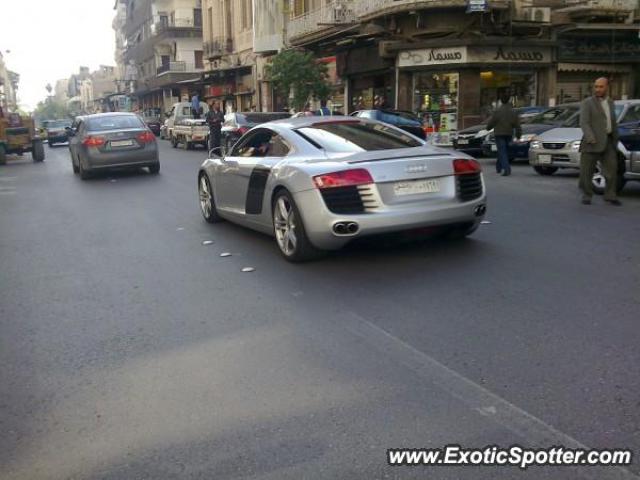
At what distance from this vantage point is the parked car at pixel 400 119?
20.9 metres

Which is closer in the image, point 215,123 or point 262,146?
point 262,146

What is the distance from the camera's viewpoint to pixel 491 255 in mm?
6922

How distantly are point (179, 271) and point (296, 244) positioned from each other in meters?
1.18

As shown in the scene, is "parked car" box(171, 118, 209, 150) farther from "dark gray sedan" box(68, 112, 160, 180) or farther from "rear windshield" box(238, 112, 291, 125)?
"dark gray sedan" box(68, 112, 160, 180)

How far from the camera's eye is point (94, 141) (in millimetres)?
16359

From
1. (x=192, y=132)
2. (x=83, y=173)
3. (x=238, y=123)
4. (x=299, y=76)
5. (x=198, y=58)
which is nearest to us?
(x=83, y=173)

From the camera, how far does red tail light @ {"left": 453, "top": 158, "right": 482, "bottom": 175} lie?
6770 millimetres

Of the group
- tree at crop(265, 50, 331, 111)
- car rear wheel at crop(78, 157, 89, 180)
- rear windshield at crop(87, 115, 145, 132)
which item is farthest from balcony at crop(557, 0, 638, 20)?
car rear wheel at crop(78, 157, 89, 180)

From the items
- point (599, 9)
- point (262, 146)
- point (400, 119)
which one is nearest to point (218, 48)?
point (599, 9)

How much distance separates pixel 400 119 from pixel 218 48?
31944 millimetres

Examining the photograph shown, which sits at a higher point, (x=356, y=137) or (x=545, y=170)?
(x=356, y=137)

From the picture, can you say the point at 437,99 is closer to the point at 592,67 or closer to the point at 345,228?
the point at 592,67

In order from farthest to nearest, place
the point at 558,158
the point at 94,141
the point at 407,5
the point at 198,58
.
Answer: the point at 198,58 → the point at 407,5 → the point at 94,141 → the point at 558,158

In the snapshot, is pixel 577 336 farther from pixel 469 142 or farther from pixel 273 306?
pixel 469 142
